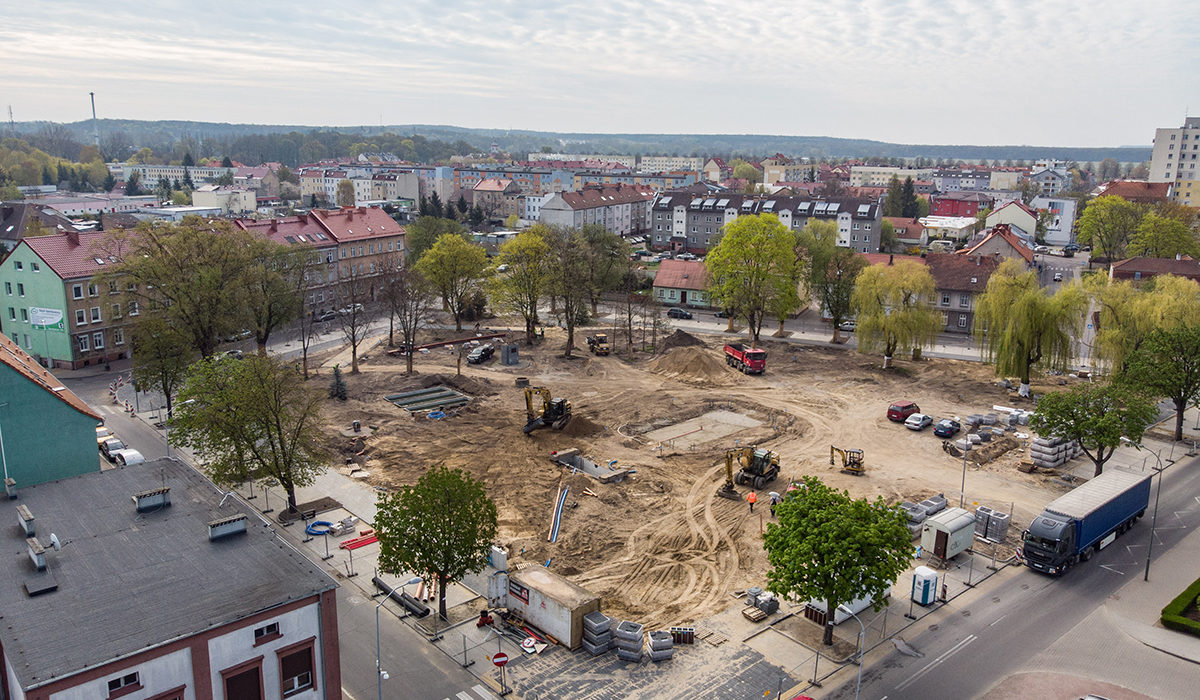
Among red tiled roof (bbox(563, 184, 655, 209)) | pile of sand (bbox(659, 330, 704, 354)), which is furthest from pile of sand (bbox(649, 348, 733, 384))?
red tiled roof (bbox(563, 184, 655, 209))

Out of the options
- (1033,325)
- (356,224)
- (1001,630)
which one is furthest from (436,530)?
(356,224)

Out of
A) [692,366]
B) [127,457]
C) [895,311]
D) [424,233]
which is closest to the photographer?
[127,457]

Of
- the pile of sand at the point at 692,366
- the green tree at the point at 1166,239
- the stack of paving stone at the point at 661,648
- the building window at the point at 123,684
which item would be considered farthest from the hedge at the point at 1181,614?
the green tree at the point at 1166,239

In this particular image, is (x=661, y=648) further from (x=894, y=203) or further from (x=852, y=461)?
(x=894, y=203)

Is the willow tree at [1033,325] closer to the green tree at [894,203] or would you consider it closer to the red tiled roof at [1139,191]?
the red tiled roof at [1139,191]

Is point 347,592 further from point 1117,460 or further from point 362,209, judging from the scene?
point 362,209

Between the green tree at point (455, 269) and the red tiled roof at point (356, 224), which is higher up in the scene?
the red tiled roof at point (356, 224)

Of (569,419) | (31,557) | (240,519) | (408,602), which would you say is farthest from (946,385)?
(31,557)
